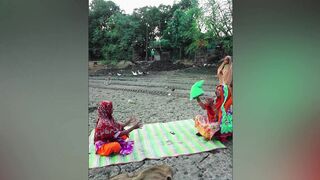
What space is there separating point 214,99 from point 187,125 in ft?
0.98

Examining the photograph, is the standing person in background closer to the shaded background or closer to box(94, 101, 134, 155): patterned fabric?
the shaded background

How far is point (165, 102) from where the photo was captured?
7.44 feet

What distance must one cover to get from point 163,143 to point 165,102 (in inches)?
12.5

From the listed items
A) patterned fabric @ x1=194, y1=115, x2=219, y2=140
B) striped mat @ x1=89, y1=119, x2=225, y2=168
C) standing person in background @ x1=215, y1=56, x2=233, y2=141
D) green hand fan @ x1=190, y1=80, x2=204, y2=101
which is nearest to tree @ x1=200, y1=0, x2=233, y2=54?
standing person in background @ x1=215, y1=56, x2=233, y2=141

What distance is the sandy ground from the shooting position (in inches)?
85.8

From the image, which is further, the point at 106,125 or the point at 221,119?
the point at 221,119

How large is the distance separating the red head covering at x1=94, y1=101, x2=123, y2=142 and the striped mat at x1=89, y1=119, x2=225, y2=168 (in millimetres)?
61

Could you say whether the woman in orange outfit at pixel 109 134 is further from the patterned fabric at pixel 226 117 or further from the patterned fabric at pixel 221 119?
the patterned fabric at pixel 226 117

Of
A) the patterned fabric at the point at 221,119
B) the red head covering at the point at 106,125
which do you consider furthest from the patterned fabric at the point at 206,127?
the red head covering at the point at 106,125

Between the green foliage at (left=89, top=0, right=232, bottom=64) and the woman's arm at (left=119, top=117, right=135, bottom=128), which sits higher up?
the green foliage at (left=89, top=0, right=232, bottom=64)

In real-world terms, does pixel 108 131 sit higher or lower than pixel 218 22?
lower
